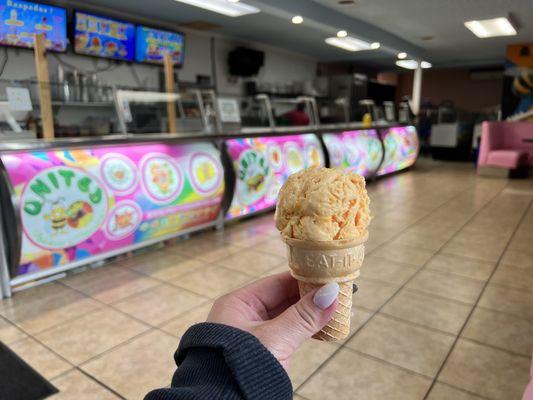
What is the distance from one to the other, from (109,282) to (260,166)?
2.24 metres

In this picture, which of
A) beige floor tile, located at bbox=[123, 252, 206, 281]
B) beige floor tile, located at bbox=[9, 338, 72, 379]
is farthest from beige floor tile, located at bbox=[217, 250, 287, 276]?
beige floor tile, located at bbox=[9, 338, 72, 379]

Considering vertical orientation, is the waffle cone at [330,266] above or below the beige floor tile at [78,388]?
above

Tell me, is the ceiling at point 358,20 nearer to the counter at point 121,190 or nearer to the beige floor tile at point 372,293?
the counter at point 121,190

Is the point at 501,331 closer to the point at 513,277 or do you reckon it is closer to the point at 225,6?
the point at 513,277

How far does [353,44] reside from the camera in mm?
9367

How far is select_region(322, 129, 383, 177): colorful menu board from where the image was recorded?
6066mm

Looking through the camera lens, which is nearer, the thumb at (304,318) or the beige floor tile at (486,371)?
the thumb at (304,318)

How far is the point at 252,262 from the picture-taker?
11.7 ft

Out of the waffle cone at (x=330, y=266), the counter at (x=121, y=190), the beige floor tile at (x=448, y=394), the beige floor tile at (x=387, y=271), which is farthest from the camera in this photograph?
the beige floor tile at (x=387, y=271)

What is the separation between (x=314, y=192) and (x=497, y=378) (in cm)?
177

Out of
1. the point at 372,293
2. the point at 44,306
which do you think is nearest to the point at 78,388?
the point at 44,306

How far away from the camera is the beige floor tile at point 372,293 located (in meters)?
2.77

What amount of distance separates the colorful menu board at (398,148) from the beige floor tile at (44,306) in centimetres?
618

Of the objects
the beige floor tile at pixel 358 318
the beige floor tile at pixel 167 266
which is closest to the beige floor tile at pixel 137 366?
the beige floor tile at pixel 167 266
